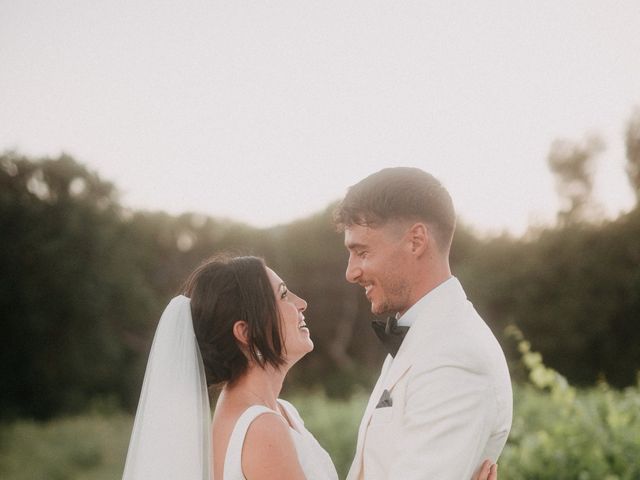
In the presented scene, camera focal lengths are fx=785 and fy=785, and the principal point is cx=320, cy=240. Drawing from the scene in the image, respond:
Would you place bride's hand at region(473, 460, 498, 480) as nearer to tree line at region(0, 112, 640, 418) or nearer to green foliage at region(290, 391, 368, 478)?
green foliage at region(290, 391, 368, 478)

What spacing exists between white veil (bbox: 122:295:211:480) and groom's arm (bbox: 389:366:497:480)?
37.4 inches

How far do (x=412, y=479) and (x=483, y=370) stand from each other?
0.40 m

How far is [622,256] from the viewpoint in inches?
638

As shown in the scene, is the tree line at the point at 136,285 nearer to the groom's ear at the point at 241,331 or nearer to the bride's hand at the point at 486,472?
the groom's ear at the point at 241,331

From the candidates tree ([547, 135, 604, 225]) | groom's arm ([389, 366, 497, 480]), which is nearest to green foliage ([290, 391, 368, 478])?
groom's arm ([389, 366, 497, 480])

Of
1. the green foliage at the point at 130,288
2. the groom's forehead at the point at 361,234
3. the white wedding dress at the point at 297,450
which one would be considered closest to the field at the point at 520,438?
the green foliage at the point at 130,288

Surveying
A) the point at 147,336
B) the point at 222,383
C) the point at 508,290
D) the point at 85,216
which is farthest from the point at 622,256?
the point at 222,383

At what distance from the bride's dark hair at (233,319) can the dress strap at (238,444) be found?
0.24 meters

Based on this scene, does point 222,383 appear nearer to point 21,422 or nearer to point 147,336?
point 21,422

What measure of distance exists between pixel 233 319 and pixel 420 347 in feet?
2.71

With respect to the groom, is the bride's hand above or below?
below

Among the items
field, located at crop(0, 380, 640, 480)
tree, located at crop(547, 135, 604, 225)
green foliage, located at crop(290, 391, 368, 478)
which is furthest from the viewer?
tree, located at crop(547, 135, 604, 225)

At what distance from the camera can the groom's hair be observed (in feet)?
9.16

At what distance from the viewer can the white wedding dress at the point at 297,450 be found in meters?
2.83
